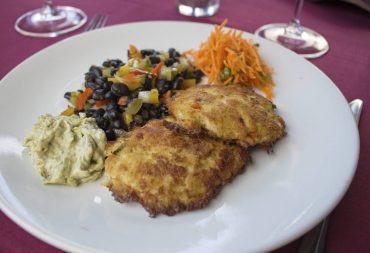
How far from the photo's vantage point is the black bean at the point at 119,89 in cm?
249

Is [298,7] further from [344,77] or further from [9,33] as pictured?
[9,33]

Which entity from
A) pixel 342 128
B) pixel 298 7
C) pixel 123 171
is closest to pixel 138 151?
pixel 123 171

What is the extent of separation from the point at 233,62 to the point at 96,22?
1616 mm

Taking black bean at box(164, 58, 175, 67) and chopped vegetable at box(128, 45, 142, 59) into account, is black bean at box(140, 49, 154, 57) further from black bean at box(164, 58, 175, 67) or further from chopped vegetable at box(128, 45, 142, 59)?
black bean at box(164, 58, 175, 67)

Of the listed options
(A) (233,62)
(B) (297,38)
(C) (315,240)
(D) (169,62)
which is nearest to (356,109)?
(A) (233,62)

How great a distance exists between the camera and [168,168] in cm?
189

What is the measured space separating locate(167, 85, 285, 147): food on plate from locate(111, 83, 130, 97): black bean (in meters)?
0.35

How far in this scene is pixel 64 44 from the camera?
2990 mm

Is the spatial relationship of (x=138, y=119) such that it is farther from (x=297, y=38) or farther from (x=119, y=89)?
(x=297, y=38)

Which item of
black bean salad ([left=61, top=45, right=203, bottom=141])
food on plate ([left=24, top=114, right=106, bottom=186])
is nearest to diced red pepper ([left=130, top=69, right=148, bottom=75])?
black bean salad ([left=61, top=45, right=203, bottom=141])

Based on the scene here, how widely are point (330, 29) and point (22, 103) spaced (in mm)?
2910

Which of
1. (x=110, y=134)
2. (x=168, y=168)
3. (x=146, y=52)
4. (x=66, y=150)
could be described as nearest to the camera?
(x=168, y=168)

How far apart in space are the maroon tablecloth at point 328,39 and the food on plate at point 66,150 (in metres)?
0.33

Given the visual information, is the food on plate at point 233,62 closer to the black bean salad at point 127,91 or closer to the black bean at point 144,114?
the black bean salad at point 127,91
